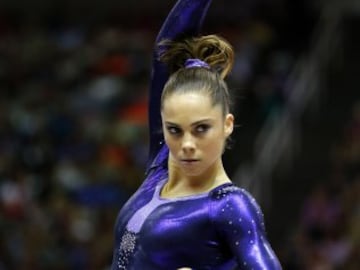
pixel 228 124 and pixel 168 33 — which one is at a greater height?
pixel 168 33

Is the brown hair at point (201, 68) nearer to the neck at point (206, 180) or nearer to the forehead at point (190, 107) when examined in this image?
the forehead at point (190, 107)

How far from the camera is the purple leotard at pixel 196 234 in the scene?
2.13 meters

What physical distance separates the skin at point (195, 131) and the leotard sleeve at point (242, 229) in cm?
7

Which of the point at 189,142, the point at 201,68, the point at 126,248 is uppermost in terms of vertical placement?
the point at 201,68

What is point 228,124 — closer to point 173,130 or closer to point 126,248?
point 173,130

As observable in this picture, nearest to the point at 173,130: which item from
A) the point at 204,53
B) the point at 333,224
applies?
the point at 204,53

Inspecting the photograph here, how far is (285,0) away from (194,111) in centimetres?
688

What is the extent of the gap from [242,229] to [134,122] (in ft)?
17.5

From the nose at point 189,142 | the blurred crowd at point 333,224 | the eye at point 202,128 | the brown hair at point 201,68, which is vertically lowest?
the blurred crowd at point 333,224

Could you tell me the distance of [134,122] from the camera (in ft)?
24.4

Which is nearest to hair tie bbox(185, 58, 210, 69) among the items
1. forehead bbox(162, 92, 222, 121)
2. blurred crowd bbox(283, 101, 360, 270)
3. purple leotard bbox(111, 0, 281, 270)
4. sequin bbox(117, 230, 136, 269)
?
forehead bbox(162, 92, 222, 121)

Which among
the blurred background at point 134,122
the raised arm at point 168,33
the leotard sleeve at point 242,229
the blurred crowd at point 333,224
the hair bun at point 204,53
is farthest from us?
the blurred background at point 134,122

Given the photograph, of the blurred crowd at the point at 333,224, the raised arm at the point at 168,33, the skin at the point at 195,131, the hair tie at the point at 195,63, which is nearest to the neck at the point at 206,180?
the skin at the point at 195,131

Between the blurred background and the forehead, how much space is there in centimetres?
331
